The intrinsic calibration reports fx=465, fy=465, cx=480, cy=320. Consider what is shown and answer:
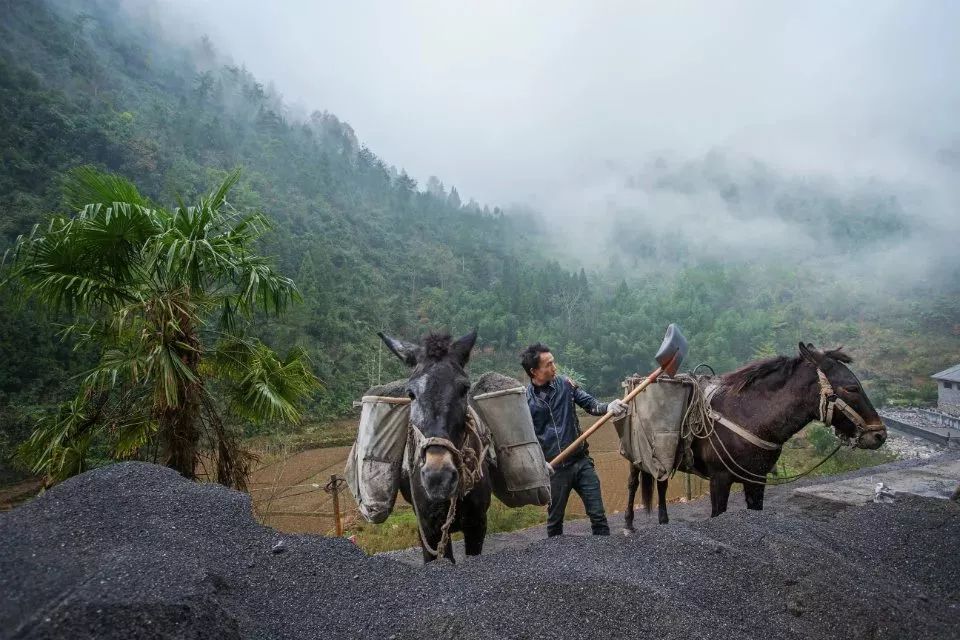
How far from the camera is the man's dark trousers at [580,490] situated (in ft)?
13.8

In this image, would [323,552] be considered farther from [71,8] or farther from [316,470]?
[71,8]

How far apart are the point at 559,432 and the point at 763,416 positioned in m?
2.04

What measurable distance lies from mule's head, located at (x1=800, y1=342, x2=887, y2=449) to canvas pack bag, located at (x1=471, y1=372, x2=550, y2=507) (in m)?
2.80

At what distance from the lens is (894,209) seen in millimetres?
106312

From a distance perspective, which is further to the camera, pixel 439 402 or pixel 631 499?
pixel 631 499

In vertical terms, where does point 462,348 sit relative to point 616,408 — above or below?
above

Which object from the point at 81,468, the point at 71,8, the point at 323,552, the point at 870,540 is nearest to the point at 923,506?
the point at 870,540

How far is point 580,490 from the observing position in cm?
432

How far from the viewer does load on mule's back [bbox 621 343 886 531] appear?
4.23 metres

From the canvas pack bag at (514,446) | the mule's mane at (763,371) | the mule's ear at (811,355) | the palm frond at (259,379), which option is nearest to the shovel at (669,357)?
the canvas pack bag at (514,446)

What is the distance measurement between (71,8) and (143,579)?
3843 inches

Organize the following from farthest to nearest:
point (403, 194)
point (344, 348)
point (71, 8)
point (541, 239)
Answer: point (541, 239)
point (403, 194)
point (71, 8)
point (344, 348)

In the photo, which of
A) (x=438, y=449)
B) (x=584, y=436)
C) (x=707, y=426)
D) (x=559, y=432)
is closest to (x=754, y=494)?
(x=707, y=426)

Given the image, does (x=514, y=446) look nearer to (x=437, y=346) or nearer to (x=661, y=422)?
(x=437, y=346)
